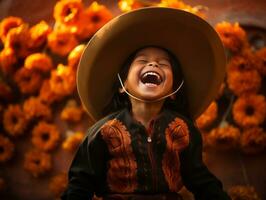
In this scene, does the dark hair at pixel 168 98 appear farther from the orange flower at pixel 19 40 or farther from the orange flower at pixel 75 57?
the orange flower at pixel 19 40

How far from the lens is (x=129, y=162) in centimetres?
123

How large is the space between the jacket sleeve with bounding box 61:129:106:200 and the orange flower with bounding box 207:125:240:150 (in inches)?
25.1

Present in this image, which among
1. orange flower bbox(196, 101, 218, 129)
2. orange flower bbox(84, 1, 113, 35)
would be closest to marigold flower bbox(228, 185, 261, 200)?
orange flower bbox(196, 101, 218, 129)

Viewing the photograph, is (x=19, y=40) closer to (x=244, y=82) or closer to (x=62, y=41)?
(x=62, y=41)

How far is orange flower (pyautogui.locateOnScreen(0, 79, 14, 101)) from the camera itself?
206 cm

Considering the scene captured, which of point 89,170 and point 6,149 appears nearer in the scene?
point 89,170

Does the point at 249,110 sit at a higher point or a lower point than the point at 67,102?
lower

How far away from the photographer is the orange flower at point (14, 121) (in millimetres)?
2018

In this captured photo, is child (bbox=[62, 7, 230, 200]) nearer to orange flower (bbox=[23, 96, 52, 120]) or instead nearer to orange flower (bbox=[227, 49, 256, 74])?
orange flower (bbox=[227, 49, 256, 74])

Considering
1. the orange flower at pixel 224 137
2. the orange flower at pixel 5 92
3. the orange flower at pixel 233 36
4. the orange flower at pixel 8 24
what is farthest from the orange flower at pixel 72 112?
the orange flower at pixel 233 36

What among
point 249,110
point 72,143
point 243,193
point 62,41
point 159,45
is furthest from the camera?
point 62,41

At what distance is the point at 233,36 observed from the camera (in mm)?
Result: 1826

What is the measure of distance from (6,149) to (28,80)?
0.31 meters

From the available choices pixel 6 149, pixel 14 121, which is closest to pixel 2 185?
pixel 6 149
